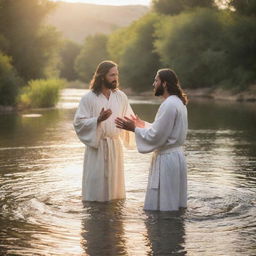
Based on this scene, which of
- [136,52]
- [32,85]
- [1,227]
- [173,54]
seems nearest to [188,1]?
[136,52]

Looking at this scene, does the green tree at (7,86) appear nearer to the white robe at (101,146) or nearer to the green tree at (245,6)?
the green tree at (245,6)

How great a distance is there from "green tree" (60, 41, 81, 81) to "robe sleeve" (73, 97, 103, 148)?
112623 mm

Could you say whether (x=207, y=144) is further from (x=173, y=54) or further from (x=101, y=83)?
(x=173, y=54)

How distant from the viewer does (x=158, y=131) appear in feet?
29.9

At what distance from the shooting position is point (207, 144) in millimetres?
19281

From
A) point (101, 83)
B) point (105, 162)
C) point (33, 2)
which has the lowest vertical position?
point (105, 162)

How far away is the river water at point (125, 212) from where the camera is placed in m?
7.84

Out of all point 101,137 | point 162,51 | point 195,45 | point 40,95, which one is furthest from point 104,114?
point 162,51

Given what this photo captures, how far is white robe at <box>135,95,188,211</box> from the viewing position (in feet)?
29.8

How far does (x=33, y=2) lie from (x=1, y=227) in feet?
130

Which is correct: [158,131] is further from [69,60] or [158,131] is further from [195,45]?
[69,60]

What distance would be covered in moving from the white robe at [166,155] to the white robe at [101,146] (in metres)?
0.90

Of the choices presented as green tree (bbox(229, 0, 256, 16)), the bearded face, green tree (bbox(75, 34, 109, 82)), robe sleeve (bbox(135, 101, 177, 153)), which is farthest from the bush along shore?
green tree (bbox(75, 34, 109, 82))

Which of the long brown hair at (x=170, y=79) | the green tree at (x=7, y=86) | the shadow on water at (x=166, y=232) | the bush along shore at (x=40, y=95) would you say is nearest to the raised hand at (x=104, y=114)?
the long brown hair at (x=170, y=79)
